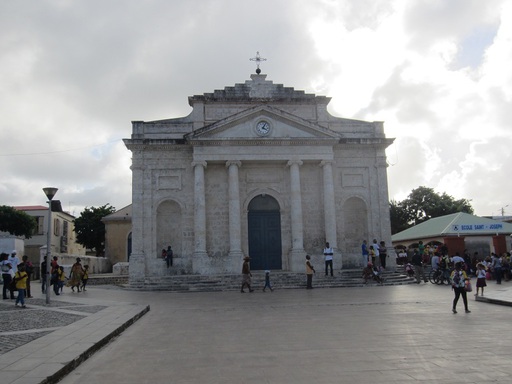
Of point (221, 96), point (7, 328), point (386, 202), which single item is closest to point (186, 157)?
point (221, 96)

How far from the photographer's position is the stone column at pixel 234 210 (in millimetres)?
26469

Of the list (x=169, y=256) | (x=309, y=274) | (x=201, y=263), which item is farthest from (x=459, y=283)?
(x=169, y=256)

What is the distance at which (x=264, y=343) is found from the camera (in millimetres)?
A: 9008

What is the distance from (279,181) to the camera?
28.3 metres

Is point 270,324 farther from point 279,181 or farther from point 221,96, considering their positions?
point 221,96

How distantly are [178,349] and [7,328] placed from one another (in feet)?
16.1

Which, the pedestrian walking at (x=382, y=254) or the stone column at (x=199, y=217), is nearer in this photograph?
the pedestrian walking at (x=382, y=254)

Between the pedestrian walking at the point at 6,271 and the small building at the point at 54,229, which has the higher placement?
the small building at the point at 54,229

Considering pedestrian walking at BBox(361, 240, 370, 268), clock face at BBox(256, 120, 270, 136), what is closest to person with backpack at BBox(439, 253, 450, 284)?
pedestrian walking at BBox(361, 240, 370, 268)

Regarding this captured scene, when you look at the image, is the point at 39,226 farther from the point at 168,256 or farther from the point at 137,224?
the point at 168,256

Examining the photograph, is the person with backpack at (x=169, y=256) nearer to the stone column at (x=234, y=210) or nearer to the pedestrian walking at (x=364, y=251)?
the stone column at (x=234, y=210)

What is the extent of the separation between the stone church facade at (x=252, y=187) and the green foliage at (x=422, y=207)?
3592 centimetres

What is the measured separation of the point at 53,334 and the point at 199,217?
1664 cm

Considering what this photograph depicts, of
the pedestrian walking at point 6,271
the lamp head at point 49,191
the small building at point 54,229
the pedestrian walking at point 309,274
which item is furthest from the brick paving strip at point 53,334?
the small building at point 54,229
